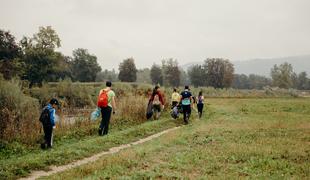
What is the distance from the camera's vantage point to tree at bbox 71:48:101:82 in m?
95.8

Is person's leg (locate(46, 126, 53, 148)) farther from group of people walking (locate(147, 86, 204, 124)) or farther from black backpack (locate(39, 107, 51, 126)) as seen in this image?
group of people walking (locate(147, 86, 204, 124))

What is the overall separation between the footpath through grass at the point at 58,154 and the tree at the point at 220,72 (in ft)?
294

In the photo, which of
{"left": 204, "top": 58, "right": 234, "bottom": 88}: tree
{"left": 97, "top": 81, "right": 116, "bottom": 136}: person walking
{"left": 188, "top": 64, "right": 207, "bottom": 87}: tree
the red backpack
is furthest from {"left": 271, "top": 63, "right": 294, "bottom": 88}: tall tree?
the red backpack

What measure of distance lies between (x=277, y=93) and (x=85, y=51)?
193 ft

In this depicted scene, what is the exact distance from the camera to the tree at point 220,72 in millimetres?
103075

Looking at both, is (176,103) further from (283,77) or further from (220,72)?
(283,77)

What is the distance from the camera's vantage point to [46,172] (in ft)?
30.7

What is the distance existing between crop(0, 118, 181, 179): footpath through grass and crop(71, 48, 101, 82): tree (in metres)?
81.7

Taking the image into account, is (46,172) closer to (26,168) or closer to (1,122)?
(26,168)

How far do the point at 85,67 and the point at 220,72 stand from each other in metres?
42.3

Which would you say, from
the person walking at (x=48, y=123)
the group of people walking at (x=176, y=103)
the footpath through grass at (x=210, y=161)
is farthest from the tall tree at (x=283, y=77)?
the person walking at (x=48, y=123)

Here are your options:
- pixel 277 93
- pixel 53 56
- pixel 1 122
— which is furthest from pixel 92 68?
pixel 1 122

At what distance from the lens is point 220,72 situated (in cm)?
10469

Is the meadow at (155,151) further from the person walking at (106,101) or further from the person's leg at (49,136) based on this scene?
the person walking at (106,101)
